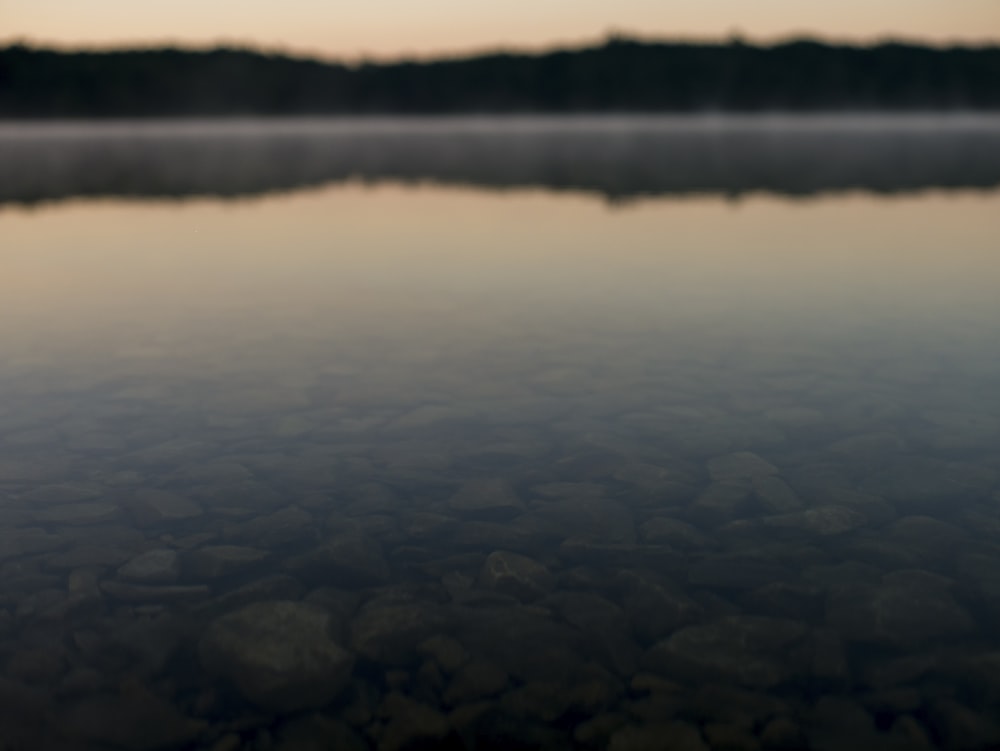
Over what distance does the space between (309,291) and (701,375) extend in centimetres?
730

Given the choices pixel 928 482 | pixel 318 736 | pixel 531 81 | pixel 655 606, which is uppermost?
pixel 531 81

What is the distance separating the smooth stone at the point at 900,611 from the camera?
4.66 metres

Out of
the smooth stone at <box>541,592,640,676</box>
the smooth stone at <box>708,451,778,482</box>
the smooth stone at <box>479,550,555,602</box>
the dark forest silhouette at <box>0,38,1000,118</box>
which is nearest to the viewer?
the smooth stone at <box>541,592,640,676</box>

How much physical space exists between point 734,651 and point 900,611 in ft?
3.26

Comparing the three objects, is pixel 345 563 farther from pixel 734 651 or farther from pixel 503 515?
pixel 734 651

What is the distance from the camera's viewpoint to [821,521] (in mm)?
5875

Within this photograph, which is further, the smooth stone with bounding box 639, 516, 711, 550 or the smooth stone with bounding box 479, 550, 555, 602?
the smooth stone with bounding box 639, 516, 711, 550

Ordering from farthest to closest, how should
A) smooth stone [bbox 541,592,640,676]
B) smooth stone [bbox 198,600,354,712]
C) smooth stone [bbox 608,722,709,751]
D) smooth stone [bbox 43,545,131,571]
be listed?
smooth stone [bbox 43,545,131,571] → smooth stone [bbox 541,592,640,676] → smooth stone [bbox 198,600,354,712] → smooth stone [bbox 608,722,709,751]

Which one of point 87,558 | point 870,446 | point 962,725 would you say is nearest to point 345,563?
point 87,558

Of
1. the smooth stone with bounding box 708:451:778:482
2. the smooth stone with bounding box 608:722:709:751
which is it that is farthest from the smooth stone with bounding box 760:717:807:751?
the smooth stone with bounding box 708:451:778:482

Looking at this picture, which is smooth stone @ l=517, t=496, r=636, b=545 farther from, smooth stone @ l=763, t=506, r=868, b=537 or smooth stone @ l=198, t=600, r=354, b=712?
smooth stone @ l=198, t=600, r=354, b=712

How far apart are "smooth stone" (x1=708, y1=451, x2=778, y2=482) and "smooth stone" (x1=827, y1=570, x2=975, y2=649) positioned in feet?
4.84

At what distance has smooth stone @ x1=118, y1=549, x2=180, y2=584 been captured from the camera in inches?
204

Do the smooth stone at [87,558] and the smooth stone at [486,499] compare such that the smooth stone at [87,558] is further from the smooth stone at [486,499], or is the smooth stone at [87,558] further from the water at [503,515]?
the smooth stone at [486,499]
